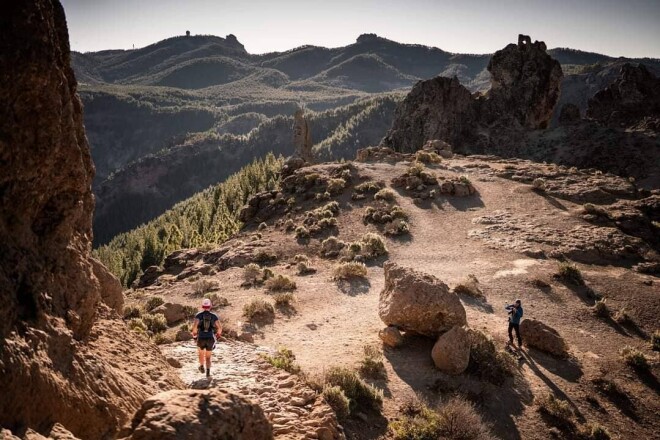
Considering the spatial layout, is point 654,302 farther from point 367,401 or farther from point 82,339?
point 82,339

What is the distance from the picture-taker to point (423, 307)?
14.0m

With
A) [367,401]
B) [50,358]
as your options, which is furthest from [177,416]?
[367,401]

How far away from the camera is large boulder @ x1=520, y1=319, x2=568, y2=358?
15.1 meters

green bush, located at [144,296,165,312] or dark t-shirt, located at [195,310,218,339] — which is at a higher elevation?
dark t-shirt, located at [195,310,218,339]

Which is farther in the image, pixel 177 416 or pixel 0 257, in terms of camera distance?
pixel 0 257

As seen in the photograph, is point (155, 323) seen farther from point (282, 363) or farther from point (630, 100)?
point (630, 100)

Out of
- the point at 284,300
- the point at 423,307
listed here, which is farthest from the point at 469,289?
the point at 284,300

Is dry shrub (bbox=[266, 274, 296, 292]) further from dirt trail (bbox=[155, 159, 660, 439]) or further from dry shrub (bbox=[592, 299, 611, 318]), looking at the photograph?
dry shrub (bbox=[592, 299, 611, 318])

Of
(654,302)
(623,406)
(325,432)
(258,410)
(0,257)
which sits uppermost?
(0,257)

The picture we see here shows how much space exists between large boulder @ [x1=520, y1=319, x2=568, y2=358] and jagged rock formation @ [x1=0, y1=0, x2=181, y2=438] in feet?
44.2

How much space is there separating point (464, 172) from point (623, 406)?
93.5 ft

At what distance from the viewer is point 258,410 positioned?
18.5ft

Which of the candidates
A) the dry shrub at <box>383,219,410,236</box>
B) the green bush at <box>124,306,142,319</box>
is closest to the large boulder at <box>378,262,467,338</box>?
the green bush at <box>124,306,142,319</box>

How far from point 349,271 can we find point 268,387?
42.7ft
